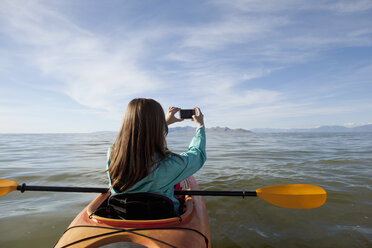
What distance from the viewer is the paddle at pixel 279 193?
2.99m

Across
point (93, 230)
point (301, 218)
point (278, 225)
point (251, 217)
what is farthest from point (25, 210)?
point (301, 218)

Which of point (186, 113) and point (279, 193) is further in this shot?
point (279, 193)

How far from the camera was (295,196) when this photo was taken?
307 cm

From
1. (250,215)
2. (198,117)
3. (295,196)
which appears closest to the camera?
(198,117)

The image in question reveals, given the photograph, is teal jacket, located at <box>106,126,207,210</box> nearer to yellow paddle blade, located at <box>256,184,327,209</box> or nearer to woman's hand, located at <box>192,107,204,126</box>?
woman's hand, located at <box>192,107,204,126</box>

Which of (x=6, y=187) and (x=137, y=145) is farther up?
(x=137, y=145)

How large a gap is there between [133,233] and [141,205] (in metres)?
0.24

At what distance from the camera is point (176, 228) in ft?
7.01

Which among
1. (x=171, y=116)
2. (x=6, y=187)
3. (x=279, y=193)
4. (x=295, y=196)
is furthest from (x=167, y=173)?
(x=6, y=187)

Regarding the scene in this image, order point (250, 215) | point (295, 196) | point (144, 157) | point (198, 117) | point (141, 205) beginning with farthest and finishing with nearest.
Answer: point (250, 215), point (295, 196), point (198, 117), point (141, 205), point (144, 157)

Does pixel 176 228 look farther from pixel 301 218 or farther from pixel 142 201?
pixel 301 218

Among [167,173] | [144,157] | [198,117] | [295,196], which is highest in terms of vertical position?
[198,117]

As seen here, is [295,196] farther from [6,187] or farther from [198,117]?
[6,187]

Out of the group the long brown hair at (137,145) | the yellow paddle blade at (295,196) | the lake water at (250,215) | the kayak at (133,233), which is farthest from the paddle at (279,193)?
the long brown hair at (137,145)
